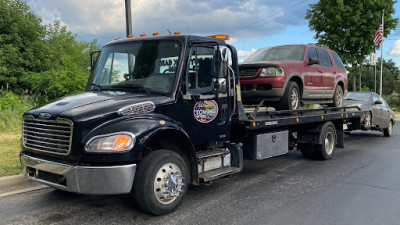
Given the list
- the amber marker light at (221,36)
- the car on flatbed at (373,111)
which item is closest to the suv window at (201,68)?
the amber marker light at (221,36)

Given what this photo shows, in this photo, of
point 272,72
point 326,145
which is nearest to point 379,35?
point 326,145

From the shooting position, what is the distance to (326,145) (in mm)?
8375

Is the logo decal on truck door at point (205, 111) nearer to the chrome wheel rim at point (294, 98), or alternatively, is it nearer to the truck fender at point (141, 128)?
the truck fender at point (141, 128)

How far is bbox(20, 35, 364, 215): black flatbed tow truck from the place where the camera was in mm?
3951

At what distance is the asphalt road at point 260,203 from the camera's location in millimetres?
4316

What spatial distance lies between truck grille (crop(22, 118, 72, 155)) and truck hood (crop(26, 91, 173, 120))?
0.10m

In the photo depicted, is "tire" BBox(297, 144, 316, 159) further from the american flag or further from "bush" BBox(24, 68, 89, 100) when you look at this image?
the american flag

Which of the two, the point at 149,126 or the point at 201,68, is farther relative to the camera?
the point at 201,68

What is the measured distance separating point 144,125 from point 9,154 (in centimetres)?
489

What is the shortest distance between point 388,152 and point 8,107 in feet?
40.1

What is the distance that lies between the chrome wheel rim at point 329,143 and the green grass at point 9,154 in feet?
21.3

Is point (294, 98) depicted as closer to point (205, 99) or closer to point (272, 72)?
point (272, 72)

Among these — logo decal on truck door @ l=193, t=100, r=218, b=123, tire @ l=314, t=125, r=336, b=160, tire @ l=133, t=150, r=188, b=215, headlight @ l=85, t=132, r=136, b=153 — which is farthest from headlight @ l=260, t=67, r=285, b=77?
headlight @ l=85, t=132, r=136, b=153

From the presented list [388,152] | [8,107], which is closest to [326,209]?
[388,152]
